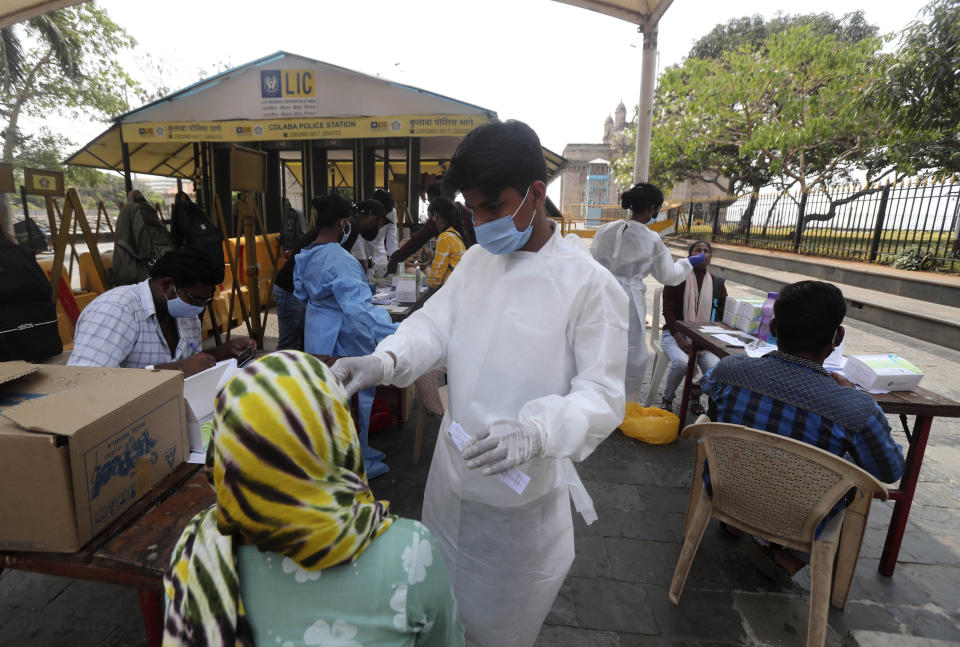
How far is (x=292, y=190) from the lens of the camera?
17.9 meters

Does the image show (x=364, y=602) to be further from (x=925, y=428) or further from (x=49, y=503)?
(x=925, y=428)

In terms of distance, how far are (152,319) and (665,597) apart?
8.54 ft

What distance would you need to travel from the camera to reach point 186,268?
2166 mm

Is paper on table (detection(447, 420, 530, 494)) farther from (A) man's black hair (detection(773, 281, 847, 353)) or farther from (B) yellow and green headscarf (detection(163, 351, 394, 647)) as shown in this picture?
(A) man's black hair (detection(773, 281, 847, 353))

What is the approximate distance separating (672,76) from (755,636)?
2004 cm

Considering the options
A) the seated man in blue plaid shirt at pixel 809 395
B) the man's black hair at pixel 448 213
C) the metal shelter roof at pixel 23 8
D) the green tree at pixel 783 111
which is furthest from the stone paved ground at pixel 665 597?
the green tree at pixel 783 111

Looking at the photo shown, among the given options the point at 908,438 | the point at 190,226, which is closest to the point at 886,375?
the point at 908,438

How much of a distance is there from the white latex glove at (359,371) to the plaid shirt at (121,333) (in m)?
1.36

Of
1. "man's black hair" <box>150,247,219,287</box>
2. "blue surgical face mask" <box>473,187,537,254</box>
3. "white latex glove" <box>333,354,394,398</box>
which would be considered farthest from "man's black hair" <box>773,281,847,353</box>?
"man's black hair" <box>150,247,219,287</box>

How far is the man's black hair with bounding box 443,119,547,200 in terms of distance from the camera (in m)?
1.27

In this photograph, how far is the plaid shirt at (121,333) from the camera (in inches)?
79.0

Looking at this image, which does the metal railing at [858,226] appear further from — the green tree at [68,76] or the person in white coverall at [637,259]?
the green tree at [68,76]

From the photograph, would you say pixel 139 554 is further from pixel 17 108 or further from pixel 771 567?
pixel 17 108

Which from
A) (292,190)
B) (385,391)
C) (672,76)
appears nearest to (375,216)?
(385,391)
